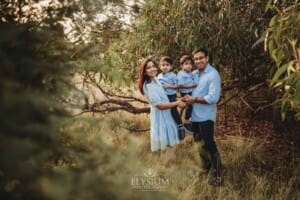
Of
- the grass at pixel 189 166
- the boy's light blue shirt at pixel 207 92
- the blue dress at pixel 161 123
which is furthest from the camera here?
the blue dress at pixel 161 123

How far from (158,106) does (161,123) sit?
22cm

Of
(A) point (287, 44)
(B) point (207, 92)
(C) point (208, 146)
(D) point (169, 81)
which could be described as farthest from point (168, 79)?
(A) point (287, 44)

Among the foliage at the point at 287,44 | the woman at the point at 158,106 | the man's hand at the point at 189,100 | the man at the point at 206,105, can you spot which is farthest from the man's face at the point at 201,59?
the foliage at the point at 287,44

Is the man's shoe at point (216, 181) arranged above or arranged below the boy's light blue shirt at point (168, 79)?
below

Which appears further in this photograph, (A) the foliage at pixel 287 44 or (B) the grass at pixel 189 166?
(A) the foliage at pixel 287 44

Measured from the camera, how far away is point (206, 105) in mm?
4602

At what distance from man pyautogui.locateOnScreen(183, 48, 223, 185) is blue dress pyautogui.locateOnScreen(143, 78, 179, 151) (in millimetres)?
249

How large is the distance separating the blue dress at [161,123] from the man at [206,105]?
0.82ft

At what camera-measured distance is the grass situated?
5.14 ft

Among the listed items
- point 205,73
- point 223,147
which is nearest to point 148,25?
point 205,73

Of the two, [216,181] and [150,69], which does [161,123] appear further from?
A: [216,181]

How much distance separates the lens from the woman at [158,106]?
4.67 metres

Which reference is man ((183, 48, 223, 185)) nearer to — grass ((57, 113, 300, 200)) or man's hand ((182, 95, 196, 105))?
man's hand ((182, 95, 196, 105))

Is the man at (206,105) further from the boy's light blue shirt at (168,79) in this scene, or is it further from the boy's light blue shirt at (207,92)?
the boy's light blue shirt at (168,79)
